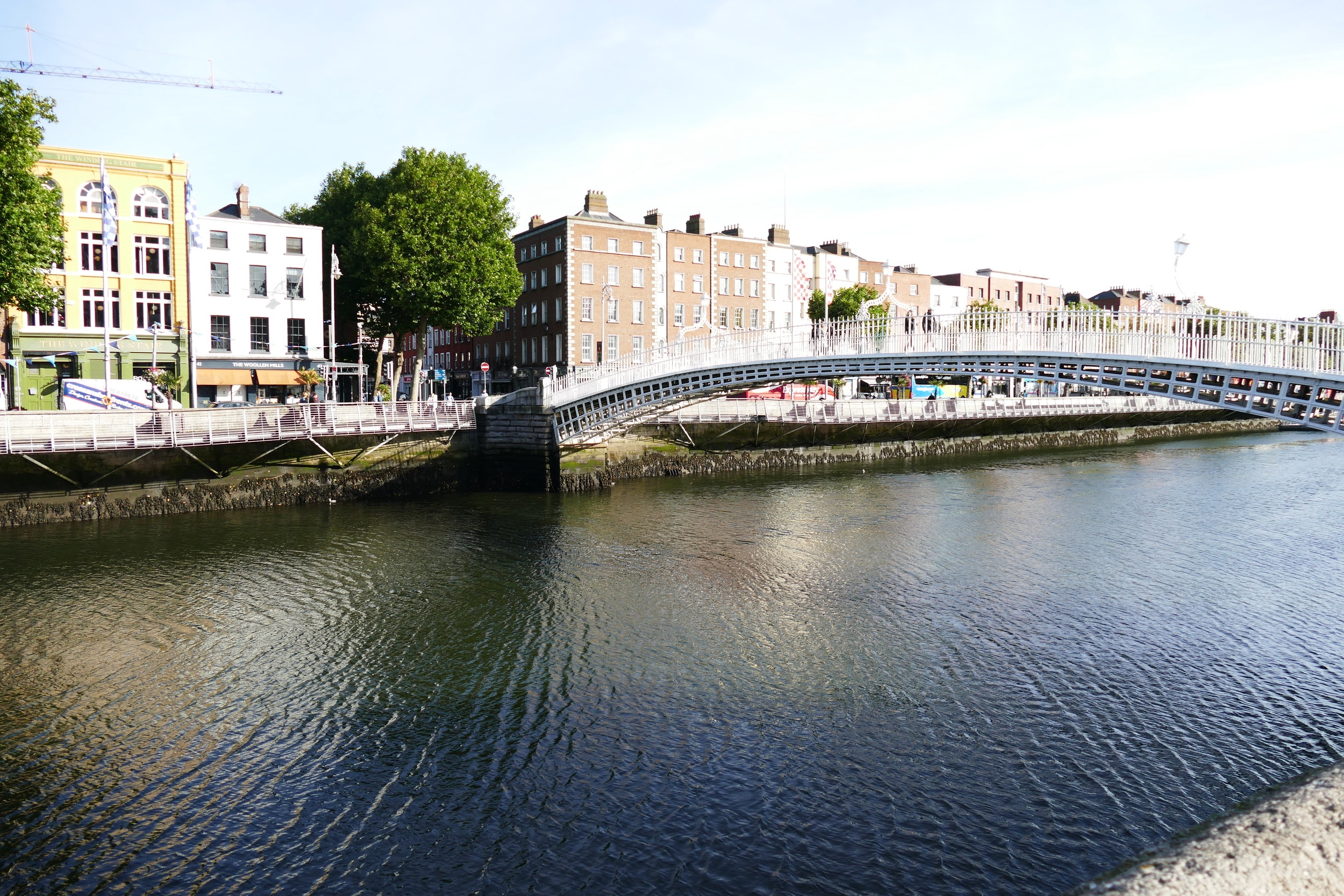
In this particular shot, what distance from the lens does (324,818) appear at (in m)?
9.31

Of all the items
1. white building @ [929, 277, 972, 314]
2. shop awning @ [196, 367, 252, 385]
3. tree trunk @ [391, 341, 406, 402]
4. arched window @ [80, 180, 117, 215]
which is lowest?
shop awning @ [196, 367, 252, 385]

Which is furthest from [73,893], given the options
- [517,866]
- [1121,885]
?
[1121,885]

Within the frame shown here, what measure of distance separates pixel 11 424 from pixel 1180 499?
3601 centimetres

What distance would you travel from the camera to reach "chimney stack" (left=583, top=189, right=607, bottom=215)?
58.0 meters

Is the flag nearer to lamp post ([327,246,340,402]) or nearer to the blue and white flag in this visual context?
the blue and white flag

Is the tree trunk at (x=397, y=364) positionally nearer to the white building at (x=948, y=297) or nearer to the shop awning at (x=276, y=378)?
the shop awning at (x=276, y=378)

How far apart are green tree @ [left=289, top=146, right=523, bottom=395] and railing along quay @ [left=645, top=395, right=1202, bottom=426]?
1195 centimetres

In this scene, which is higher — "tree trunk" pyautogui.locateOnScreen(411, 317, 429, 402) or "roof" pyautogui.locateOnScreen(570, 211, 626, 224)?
"roof" pyautogui.locateOnScreen(570, 211, 626, 224)

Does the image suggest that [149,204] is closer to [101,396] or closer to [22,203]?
[22,203]

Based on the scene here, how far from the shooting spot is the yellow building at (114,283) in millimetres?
36719

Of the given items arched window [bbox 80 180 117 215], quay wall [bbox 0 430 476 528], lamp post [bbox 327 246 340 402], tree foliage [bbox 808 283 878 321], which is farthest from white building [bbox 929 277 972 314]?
arched window [bbox 80 180 117 215]

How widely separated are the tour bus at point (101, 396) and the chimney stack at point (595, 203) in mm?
33377

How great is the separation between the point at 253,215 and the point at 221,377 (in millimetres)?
8952

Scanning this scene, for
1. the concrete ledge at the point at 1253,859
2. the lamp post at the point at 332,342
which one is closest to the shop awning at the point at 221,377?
the lamp post at the point at 332,342
